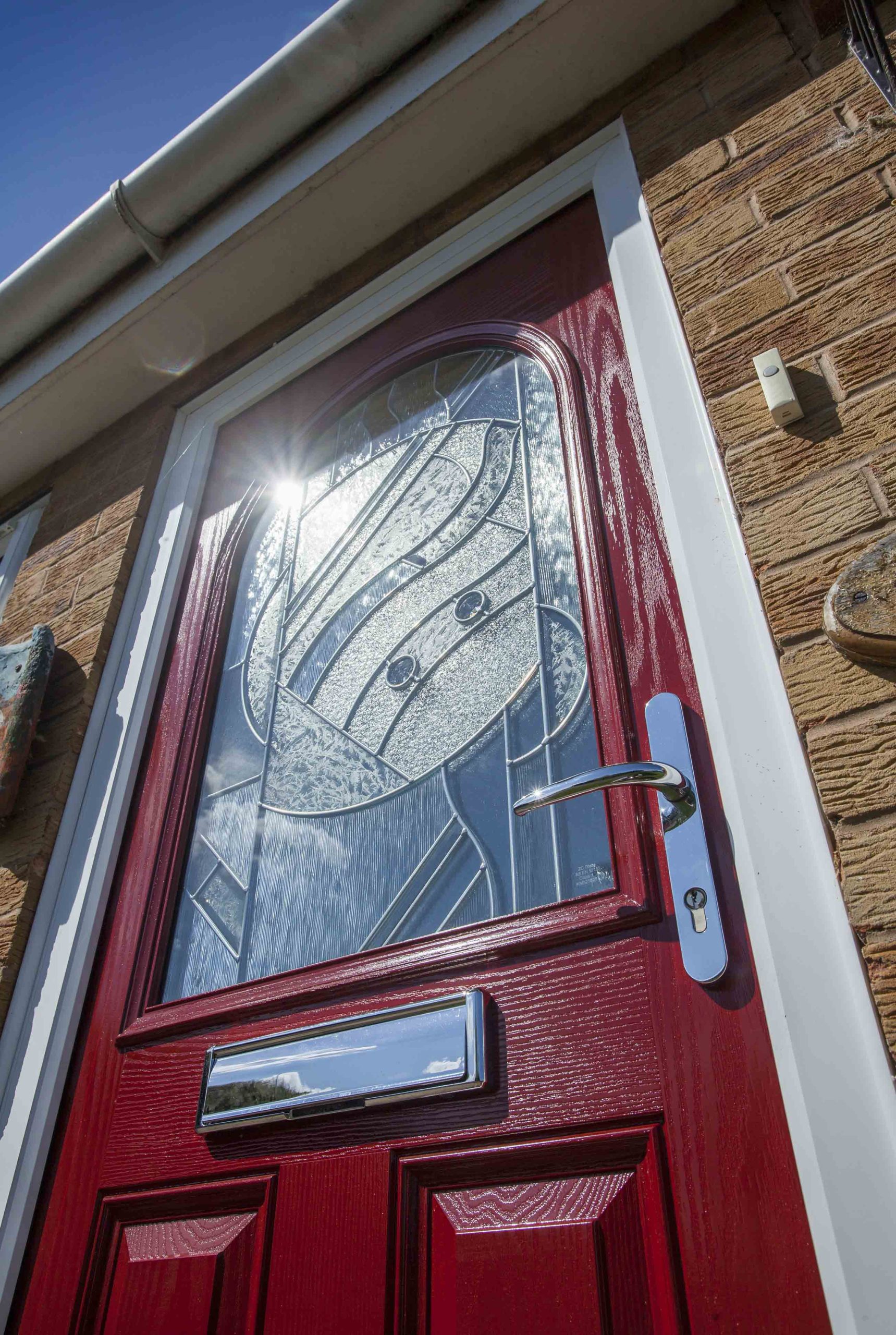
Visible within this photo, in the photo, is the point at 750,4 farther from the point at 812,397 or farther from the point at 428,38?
the point at 812,397

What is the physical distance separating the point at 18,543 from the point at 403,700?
1.59 meters

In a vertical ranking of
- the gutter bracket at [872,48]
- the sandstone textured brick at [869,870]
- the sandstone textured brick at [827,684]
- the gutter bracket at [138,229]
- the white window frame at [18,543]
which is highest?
the gutter bracket at [138,229]

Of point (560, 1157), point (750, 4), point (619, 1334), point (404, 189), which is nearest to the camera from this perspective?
point (619, 1334)

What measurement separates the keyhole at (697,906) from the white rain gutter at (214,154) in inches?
71.9

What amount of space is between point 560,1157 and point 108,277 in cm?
227

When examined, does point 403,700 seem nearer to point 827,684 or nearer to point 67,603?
point 827,684

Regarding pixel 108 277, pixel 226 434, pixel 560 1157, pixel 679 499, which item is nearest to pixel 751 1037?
pixel 560 1157

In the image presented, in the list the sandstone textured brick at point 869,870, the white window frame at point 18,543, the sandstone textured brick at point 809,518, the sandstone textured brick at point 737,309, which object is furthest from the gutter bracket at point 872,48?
the white window frame at point 18,543

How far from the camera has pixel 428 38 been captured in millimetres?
2033

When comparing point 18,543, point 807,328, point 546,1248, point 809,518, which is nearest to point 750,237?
point 807,328

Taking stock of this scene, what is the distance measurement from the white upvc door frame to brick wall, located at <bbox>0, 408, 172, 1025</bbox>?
0.10ft

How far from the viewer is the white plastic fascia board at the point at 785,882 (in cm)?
85

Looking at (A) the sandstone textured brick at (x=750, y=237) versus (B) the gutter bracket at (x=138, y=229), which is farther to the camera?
(B) the gutter bracket at (x=138, y=229)

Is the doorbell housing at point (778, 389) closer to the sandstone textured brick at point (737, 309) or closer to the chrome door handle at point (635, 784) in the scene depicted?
the sandstone textured brick at point (737, 309)
